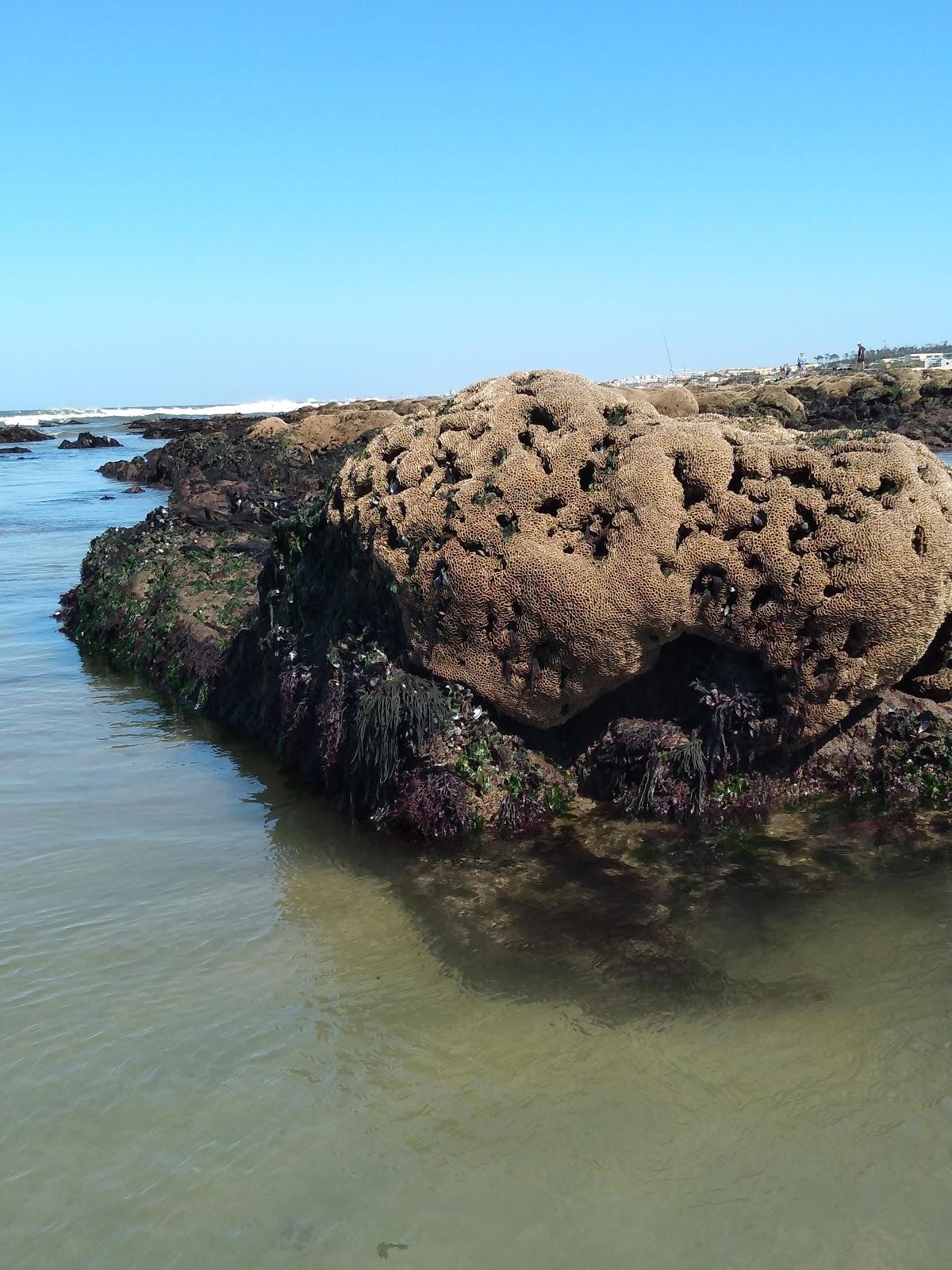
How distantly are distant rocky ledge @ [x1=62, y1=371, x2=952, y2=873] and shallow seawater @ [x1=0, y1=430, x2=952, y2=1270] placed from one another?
0.86 m

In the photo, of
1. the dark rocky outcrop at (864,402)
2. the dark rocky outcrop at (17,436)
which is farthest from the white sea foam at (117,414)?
the dark rocky outcrop at (864,402)

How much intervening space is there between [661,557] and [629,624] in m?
0.40

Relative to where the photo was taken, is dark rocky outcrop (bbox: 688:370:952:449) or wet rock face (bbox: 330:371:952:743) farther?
dark rocky outcrop (bbox: 688:370:952:449)

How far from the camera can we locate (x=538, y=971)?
4.45 metres

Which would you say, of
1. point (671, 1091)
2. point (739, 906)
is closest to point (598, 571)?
point (739, 906)

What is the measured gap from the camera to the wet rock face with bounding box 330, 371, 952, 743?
551 cm

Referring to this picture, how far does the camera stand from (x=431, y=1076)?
12.5 ft

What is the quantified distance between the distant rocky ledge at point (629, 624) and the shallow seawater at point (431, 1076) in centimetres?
86

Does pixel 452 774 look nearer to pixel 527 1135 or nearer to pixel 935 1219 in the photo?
pixel 527 1135

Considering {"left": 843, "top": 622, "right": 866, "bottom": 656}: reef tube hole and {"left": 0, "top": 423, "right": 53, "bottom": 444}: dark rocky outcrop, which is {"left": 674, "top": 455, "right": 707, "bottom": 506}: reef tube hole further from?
{"left": 0, "top": 423, "right": 53, "bottom": 444}: dark rocky outcrop

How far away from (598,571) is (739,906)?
6.23 feet

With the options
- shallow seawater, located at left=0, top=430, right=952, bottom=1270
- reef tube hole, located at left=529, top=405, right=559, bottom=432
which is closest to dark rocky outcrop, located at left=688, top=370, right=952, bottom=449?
reef tube hole, located at left=529, top=405, right=559, bottom=432

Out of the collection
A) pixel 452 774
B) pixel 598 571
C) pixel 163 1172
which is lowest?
pixel 163 1172

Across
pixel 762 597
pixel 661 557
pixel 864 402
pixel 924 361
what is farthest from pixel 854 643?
pixel 924 361
